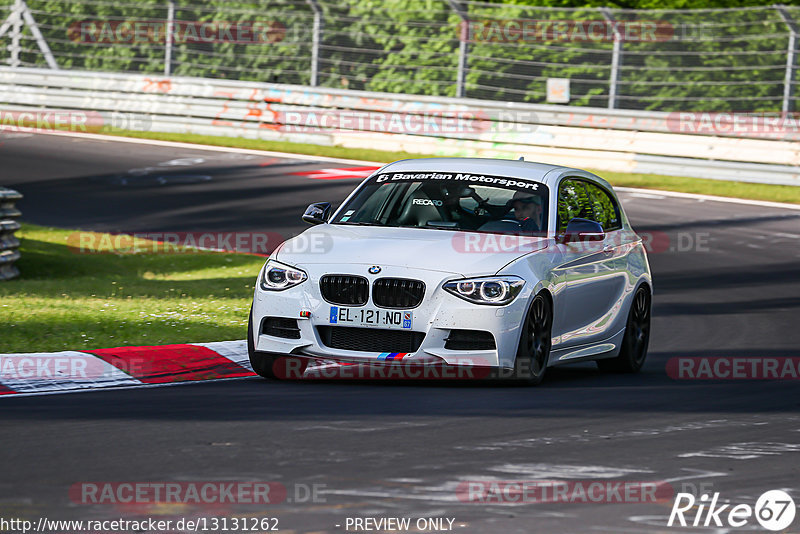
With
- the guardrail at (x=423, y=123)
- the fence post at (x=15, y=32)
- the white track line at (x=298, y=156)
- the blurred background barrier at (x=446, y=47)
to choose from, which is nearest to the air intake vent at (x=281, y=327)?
the white track line at (x=298, y=156)

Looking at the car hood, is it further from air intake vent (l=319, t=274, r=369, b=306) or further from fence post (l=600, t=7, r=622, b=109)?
fence post (l=600, t=7, r=622, b=109)

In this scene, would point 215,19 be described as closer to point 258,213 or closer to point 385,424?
point 258,213

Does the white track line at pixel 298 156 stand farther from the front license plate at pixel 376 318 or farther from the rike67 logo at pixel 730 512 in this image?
the rike67 logo at pixel 730 512

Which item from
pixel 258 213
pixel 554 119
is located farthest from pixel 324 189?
pixel 554 119

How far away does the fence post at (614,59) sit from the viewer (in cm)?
2481

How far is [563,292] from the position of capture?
9.41 metres

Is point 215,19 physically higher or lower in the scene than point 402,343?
higher

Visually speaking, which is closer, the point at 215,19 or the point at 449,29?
the point at 449,29

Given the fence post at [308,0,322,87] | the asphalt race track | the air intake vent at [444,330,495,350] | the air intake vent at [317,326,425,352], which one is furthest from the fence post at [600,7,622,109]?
the air intake vent at [317,326,425,352]

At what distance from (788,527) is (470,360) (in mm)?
3189

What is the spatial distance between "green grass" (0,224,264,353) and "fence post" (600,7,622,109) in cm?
1077

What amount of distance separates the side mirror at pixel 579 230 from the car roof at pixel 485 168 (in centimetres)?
50

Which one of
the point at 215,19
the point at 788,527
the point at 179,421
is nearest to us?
the point at 788,527

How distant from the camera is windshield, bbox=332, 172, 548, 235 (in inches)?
378
